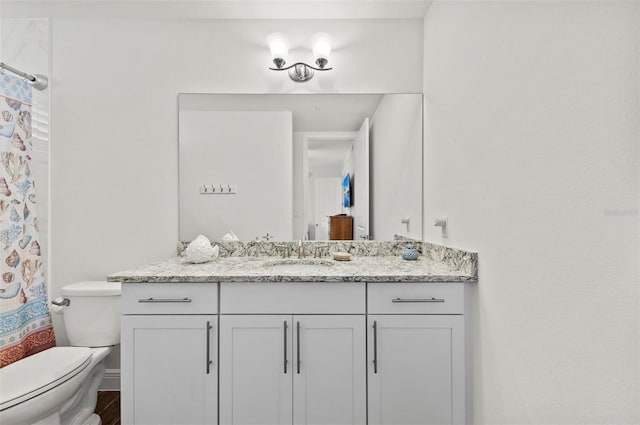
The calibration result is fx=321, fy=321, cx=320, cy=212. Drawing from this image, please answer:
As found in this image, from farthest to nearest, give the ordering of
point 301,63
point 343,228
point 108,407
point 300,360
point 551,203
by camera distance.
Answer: point 343,228 < point 301,63 < point 108,407 < point 300,360 < point 551,203

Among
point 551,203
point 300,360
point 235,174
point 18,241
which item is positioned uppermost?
point 235,174

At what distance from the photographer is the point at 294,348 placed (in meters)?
1.45

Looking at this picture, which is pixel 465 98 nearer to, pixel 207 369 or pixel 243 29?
pixel 243 29

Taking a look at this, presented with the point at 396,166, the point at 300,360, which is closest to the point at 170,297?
the point at 300,360

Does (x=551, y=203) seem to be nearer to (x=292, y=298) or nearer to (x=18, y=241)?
(x=292, y=298)

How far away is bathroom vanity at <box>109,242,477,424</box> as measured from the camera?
1.44 m

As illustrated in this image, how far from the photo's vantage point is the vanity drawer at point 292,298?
4.79 ft

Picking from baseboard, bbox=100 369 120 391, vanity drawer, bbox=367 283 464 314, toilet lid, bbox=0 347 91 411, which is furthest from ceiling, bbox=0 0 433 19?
baseboard, bbox=100 369 120 391

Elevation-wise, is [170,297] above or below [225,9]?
below

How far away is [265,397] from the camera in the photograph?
1448mm

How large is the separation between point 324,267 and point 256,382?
2.10 feet

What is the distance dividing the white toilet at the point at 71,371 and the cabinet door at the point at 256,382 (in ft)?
2.33

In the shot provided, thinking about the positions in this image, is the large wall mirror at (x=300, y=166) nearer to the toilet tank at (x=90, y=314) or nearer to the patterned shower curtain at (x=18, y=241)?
the toilet tank at (x=90, y=314)

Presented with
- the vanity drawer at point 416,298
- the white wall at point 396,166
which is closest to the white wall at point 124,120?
the white wall at point 396,166
